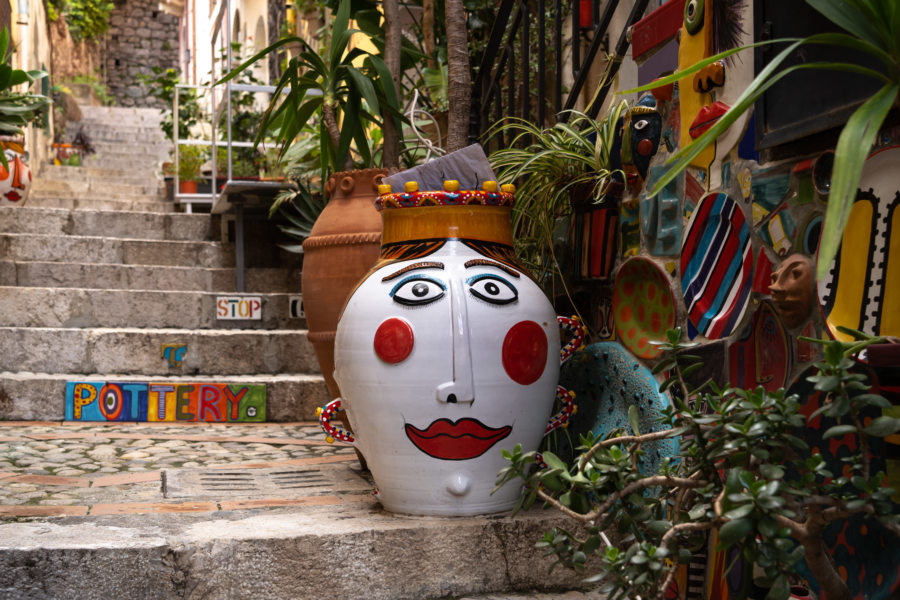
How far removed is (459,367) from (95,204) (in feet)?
17.4

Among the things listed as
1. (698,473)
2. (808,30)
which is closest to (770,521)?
(698,473)

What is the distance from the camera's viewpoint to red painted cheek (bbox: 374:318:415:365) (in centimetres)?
179

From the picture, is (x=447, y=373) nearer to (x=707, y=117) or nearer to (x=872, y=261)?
(x=707, y=117)

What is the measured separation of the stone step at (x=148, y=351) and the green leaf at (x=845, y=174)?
3.36m

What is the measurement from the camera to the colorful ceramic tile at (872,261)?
1168 mm

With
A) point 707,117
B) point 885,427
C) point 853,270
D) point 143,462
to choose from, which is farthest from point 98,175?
point 885,427

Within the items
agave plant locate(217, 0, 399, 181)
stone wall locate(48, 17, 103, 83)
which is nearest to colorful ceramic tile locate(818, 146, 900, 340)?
agave plant locate(217, 0, 399, 181)

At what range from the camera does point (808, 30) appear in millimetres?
1303

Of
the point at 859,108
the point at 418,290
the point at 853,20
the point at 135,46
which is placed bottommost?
the point at 418,290

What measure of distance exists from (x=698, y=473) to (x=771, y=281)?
403 millimetres

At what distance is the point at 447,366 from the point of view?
178cm

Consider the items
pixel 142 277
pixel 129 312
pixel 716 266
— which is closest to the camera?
pixel 716 266

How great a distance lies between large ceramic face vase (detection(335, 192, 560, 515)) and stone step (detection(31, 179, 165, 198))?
5.44m

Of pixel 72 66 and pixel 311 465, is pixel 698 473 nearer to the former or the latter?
pixel 311 465
